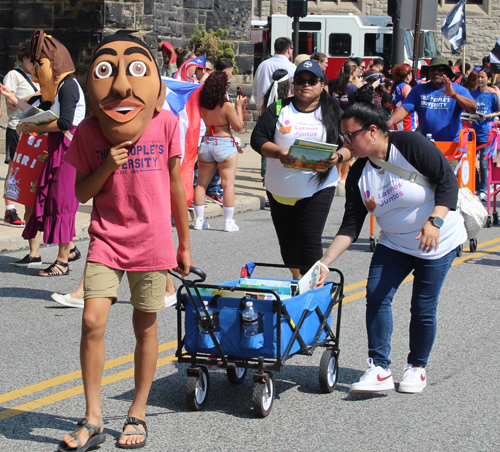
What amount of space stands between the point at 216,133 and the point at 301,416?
20.1 ft

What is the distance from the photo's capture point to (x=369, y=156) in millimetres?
4395

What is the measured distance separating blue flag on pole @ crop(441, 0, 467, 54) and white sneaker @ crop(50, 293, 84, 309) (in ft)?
65.3

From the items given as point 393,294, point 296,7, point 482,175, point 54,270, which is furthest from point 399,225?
point 296,7

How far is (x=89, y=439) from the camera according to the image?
11.8ft

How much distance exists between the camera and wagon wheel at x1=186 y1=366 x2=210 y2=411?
13.5 feet

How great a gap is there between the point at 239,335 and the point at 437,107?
536 cm

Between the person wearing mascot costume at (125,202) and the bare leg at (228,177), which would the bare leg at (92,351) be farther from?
the bare leg at (228,177)

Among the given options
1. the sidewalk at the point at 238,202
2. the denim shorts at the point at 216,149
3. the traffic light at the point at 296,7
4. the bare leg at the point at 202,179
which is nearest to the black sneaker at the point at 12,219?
the sidewalk at the point at 238,202

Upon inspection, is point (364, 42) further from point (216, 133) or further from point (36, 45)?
point (36, 45)

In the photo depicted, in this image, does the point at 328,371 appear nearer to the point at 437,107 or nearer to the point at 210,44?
the point at 437,107

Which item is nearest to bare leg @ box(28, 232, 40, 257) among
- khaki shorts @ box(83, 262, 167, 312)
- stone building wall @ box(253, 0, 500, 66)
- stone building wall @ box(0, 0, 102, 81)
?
khaki shorts @ box(83, 262, 167, 312)

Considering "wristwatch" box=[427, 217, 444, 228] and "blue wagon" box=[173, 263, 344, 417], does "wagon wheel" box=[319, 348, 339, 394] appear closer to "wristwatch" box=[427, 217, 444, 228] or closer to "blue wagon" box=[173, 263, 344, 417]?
"blue wagon" box=[173, 263, 344, 417]

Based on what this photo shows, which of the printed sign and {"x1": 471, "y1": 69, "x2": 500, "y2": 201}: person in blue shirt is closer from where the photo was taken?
the printed sign

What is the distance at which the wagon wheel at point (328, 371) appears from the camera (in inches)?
174
